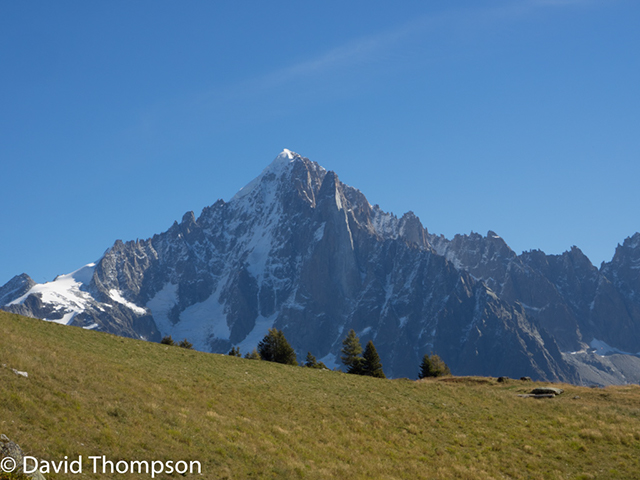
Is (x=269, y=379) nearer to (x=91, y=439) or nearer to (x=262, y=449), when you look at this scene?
(x=262, y=449)

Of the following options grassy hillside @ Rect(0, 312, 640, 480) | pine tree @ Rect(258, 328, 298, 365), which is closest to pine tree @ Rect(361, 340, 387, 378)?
pine tree @ Rect(258, 328, 298, 365)

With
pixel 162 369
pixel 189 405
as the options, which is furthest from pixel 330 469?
pixel 162 369

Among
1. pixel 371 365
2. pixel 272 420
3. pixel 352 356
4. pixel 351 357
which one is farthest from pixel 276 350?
pixel 272 420

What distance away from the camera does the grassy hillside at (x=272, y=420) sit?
76.7 ft

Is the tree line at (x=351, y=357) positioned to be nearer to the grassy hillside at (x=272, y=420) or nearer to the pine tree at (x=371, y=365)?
the pine tree at (x=371, y=365)

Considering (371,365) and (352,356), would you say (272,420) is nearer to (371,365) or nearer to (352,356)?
(371,365)

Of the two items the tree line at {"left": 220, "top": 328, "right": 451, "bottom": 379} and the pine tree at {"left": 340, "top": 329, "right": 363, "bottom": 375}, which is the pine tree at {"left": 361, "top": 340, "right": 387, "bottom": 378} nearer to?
the tree line at {"left": 220, "top": 328, "right": 451, "bottom": 379}

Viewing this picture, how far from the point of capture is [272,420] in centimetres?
3272

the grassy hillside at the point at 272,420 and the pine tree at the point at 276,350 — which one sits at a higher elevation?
the pine tree at the point at 276,350

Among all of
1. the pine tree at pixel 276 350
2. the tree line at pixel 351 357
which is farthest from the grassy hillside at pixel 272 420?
the pine tree at pixel 276 350

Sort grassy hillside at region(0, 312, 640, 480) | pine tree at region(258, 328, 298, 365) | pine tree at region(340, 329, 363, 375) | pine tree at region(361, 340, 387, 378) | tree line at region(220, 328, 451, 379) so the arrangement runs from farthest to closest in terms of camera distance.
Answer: pine tree at region(258, 328, 298, 365), pine tree at region(340, 329, 363, 375), tree line at region(220, 328, 451, 379), pine tree at region(361, 340, 387, 378), grassy hillside at region(0, 312, 640, 480)

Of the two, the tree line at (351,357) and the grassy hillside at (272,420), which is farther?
the tree line at (351,357)

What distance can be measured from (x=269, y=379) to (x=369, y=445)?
56.1ft

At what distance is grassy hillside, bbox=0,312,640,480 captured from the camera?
23391mm
